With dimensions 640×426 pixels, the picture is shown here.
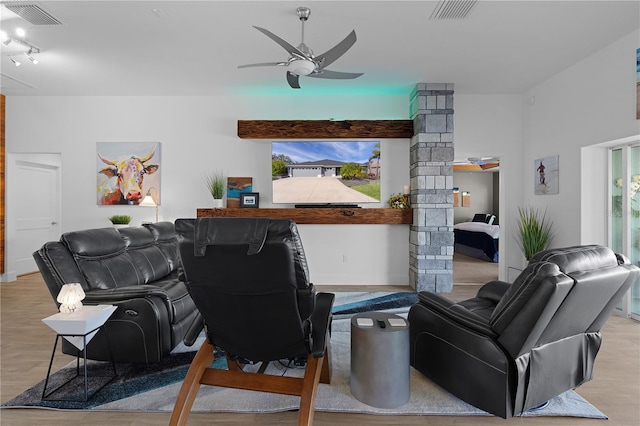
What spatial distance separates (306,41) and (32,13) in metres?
2.46

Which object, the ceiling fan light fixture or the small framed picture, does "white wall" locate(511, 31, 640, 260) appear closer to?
the ceiling fan light fixture

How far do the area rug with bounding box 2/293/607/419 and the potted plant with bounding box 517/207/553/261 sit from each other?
2908 millimetres

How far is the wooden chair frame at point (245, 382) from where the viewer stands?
1.63 meters

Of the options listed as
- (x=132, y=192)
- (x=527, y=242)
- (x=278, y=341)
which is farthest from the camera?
(x=132, y=192)

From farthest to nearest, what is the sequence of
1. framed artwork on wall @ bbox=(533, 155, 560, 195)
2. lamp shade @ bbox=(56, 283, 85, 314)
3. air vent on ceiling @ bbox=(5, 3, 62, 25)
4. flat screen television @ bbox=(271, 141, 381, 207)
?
flat screen television @ bbox=(271, 141, 381, 207)
framed artwork on wall @ bbox=(533, 155, 560, 195)
air vent on ceiling @ bbox=(5, 3, 62, 25)
lamp shade @ bbox=(56, 283, 85, 314)

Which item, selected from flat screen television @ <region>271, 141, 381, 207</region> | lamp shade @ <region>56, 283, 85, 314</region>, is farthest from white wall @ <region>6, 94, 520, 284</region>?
lamp shade @ <region>56, 283, 85, 314</region>

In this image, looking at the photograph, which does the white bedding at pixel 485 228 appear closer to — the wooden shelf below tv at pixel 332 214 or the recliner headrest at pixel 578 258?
the wooden shelf below tv at pixel 332 214

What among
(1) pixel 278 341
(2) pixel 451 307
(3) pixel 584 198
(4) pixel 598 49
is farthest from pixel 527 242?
(1) pixel 278 341

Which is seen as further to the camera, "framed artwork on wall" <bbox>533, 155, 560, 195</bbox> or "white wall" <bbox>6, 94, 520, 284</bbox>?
"white wall" <bbox>6, 94, 520, 284</bbox>

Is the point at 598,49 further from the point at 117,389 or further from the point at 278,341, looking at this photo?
the point at 117,389

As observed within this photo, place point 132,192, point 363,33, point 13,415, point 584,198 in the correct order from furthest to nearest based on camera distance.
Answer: point 132,192 → point 584,198 → point 363,33 → point 13,415

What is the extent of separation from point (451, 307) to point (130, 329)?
2.15 m

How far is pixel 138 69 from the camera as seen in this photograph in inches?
165

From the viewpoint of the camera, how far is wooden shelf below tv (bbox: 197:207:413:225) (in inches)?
188
